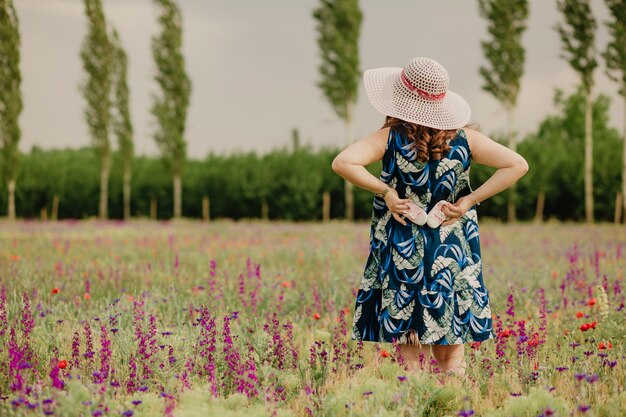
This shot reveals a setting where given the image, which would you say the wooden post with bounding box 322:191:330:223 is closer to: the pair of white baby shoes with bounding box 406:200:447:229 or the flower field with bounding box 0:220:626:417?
the flower field with bounding box 0:220:626:417

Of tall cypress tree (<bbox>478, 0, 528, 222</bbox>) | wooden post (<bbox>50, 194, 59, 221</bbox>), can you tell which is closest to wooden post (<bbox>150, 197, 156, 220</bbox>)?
wooden post (<bbox>50, 194, 59, 221</bbox>)

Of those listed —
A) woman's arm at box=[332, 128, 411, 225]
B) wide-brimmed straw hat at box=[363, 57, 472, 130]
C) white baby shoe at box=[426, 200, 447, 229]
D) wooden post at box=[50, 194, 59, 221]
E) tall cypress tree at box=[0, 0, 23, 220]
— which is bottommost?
wooden post at box=[50, 194, 59, 221]

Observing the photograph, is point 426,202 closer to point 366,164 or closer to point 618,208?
point 366,164

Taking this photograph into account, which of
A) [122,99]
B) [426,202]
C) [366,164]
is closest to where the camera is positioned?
[366,164]

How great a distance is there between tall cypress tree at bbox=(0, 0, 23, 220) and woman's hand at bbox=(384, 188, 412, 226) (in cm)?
2704

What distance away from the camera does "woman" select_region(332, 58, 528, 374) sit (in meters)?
3.51

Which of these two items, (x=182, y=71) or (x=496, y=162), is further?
(x=182, y=71)

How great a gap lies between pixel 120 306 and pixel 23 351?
1717 millimetres

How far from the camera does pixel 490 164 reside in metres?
3.60

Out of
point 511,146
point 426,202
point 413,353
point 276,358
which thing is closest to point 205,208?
point 511,146

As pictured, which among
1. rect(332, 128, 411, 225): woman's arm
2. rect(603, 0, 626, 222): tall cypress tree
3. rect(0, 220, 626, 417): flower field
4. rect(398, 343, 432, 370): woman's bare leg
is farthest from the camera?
rect(603, 0, 626, 222): tall cypress tree

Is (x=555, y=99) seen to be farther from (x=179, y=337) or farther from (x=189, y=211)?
(x=179, y=337)

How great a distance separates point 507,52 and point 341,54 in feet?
24.4

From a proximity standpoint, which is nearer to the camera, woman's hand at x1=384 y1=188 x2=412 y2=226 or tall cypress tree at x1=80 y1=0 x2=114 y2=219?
woman's hand at x1=384 y1=188 x2=412 y2=226
